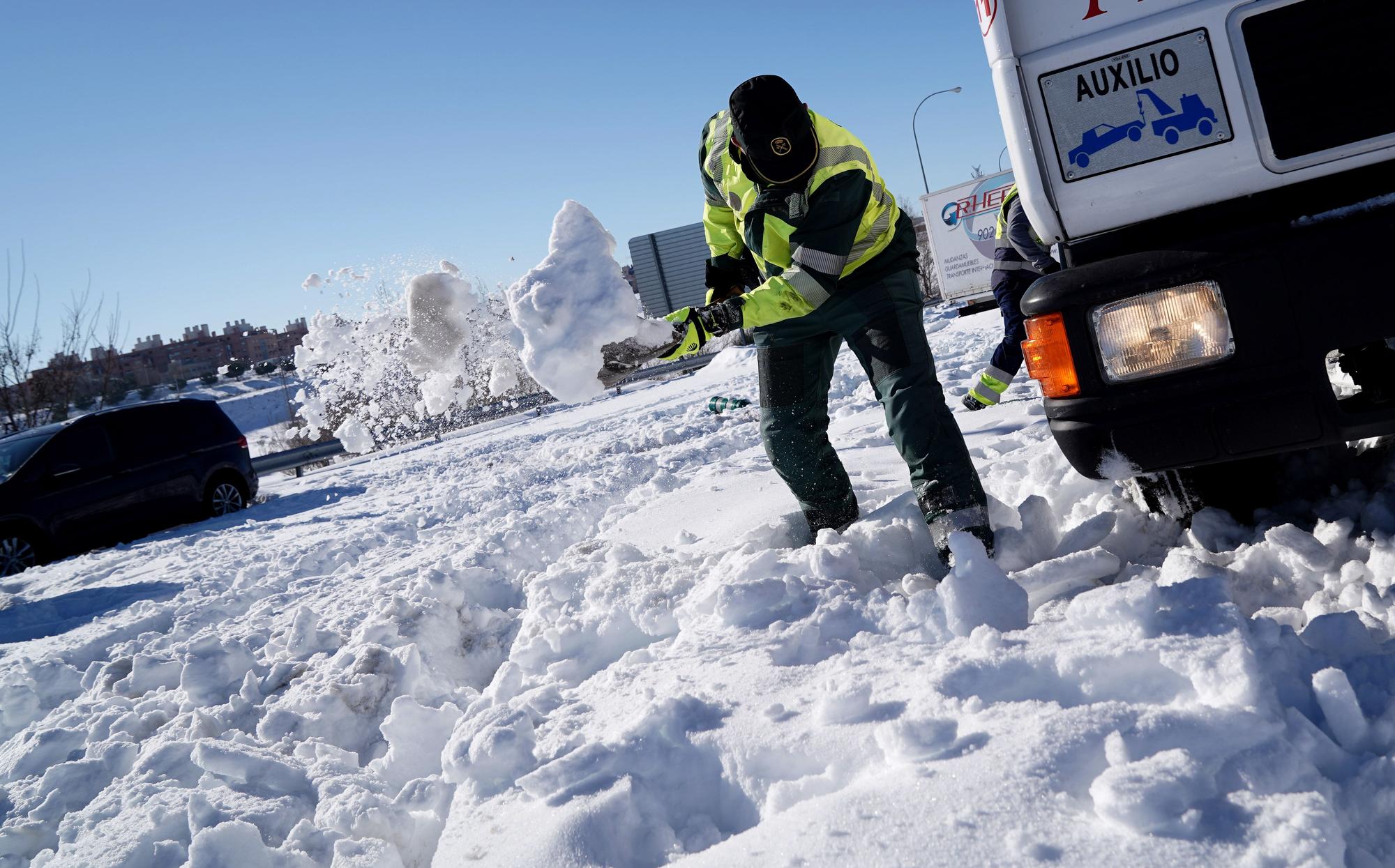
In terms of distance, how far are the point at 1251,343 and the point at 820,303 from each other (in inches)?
47.3

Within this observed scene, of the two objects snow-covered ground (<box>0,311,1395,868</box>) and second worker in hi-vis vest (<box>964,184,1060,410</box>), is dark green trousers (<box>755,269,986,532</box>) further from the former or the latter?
second worker in hi-vis vest (<box>964,184,1060,410</box>)

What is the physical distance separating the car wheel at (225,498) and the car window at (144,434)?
24.3 inches

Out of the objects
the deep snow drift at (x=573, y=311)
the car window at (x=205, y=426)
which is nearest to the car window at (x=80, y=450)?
the car window at (x=205, y=426)

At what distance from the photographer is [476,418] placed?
2064 cm

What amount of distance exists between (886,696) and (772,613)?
0.59 metres

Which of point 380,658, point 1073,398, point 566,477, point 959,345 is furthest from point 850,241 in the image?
point 959,345

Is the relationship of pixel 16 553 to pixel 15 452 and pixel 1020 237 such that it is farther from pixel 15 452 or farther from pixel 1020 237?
pixel 1020 237

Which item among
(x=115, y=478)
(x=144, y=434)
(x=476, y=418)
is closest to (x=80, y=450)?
(x=115, y=478)

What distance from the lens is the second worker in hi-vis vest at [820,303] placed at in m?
2.74

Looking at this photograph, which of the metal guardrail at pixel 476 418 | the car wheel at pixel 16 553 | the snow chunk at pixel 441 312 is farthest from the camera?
the metal guardrail at pixel 476 418

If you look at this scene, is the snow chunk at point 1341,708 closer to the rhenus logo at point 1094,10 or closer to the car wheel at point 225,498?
the rhenus logo at point 1094,10

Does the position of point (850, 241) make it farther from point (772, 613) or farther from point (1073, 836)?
point (1073, 836)

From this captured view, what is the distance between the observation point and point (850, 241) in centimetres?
278

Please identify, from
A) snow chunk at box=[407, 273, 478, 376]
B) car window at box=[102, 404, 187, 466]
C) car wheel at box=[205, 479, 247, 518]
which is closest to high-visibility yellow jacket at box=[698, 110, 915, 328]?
snow chunk at box=[407, 273, 478, 376]
